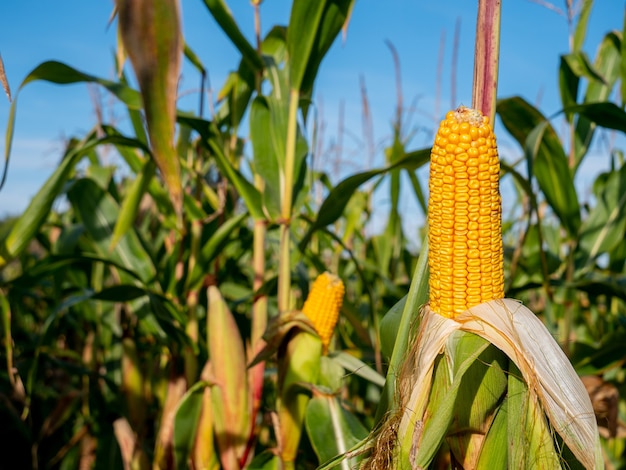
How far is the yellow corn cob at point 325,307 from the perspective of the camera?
1939mm

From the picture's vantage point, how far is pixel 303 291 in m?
2.81

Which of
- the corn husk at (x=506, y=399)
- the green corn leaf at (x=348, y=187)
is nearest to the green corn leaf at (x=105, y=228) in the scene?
the green corn leaf at (x=348, y=187)

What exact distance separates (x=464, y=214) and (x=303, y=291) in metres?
1.80

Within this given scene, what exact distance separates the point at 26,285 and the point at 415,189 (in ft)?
6.11

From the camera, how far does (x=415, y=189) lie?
294 cm

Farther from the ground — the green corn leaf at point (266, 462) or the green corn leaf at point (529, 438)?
the green corn leaf at point (529, 438)

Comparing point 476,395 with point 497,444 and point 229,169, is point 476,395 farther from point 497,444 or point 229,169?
point 229,169

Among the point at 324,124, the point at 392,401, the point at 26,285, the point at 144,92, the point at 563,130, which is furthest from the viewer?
the point at 324,124

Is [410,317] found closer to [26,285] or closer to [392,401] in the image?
[392,401]

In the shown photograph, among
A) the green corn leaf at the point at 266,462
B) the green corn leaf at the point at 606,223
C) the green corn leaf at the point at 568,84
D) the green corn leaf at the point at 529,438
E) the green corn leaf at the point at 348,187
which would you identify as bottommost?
the green corn leaf at the point at 266,462

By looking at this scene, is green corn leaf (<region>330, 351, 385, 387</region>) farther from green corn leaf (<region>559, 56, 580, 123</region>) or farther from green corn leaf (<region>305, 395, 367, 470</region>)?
green corn leaf (<region>559, 56, 580, 123</region>)

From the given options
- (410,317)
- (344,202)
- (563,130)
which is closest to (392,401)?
(410,317)

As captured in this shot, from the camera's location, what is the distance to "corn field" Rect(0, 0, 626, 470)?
3.45ft

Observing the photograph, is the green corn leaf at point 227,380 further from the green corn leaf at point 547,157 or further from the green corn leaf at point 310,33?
the green corn leaf at point 547,157
